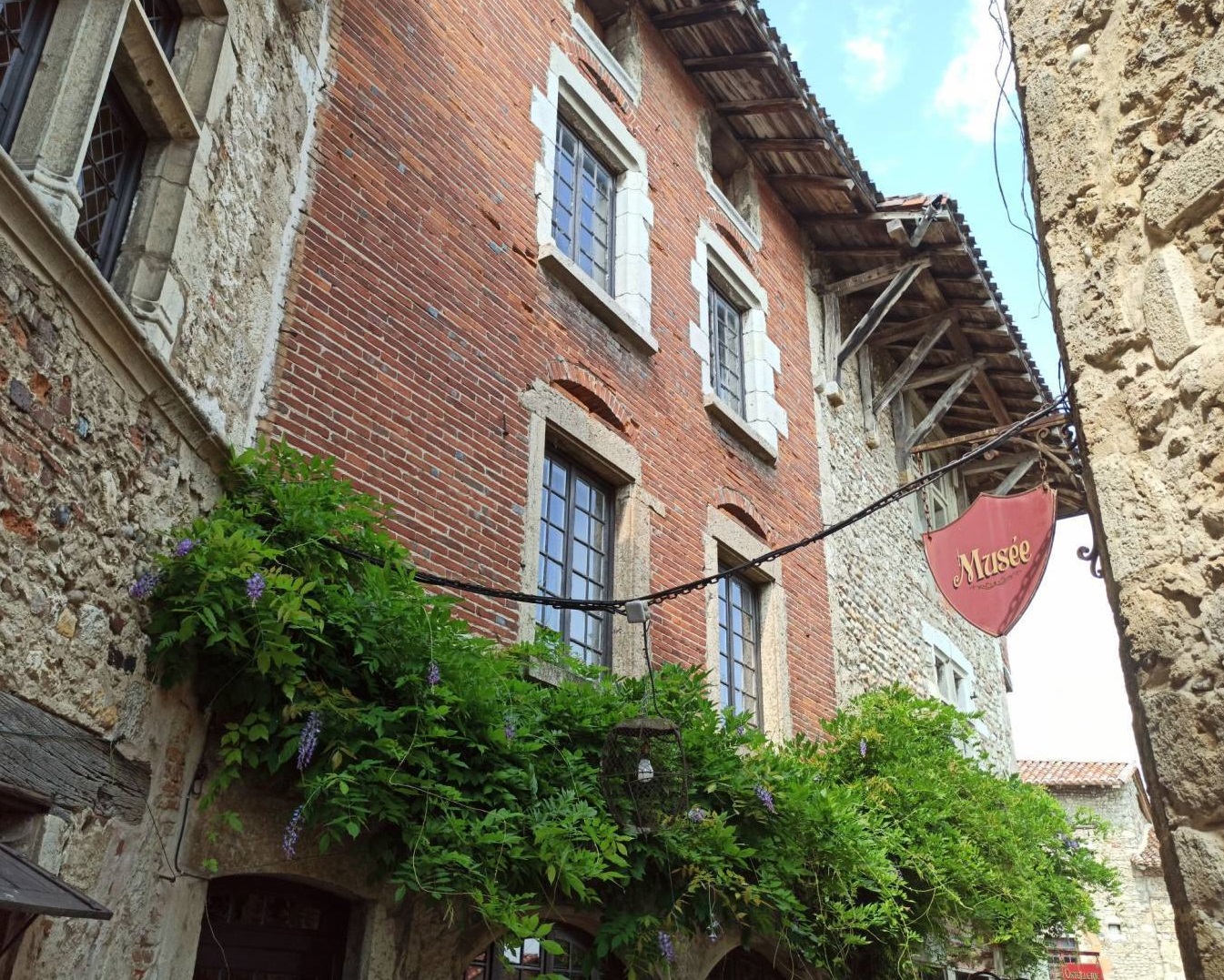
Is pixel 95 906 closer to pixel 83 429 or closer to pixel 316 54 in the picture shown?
pixel 83 429

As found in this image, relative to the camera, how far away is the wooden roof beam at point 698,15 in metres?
9.25

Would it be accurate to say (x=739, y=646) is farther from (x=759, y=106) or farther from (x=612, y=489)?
(x=759, y=106)

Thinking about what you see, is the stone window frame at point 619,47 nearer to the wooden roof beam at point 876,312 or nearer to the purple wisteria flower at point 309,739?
the wooden roof beam at point 876,312

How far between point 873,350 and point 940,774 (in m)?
5.87

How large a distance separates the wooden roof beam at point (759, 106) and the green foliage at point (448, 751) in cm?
632

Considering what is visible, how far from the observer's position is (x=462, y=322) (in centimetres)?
629

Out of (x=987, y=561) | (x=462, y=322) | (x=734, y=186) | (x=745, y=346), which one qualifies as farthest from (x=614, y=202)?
(x=987, y=561)

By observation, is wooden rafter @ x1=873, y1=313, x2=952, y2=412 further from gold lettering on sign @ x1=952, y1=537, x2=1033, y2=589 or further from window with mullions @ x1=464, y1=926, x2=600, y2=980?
window with mullions @ x1=464, y1=926, x2=600, y2=980

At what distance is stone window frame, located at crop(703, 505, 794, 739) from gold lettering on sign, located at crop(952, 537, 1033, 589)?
1.85 m

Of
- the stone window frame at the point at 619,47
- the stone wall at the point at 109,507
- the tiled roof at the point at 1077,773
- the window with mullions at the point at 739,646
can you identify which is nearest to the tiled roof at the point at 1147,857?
the tiled roof at the point at 1077,773

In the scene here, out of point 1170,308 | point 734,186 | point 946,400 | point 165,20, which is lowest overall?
point 1170,308

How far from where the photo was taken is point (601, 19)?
374 inches

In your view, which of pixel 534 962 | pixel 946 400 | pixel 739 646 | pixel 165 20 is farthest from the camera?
pixel 946 400

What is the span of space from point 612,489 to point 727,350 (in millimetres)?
2902
